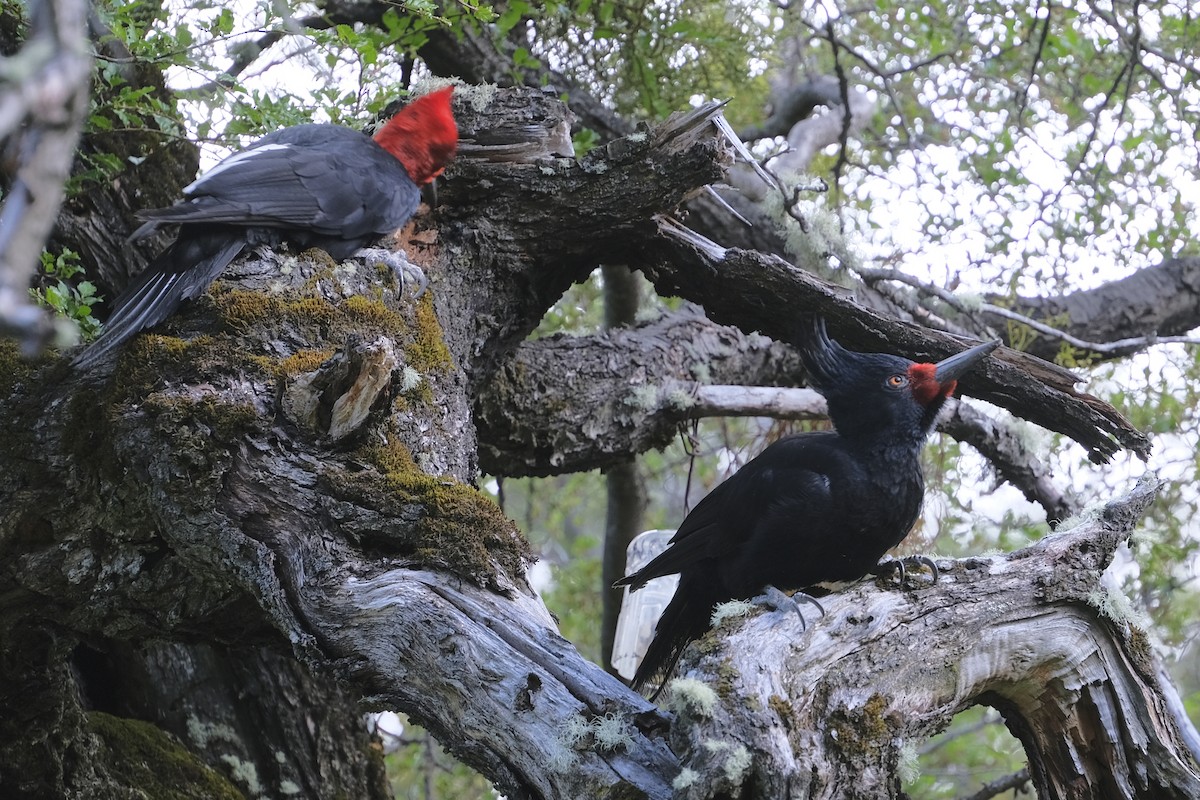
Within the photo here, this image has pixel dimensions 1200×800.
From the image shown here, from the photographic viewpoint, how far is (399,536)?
1.89 meters

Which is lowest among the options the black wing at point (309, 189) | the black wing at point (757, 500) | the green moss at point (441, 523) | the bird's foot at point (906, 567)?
the bird's foot at point (906, 567)

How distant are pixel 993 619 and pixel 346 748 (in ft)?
7.53

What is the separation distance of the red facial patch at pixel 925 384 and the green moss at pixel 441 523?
1094 mm

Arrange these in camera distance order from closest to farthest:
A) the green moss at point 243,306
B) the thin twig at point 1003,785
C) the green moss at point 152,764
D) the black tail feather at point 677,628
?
the green moss at point 243,306 < the black tail feather at point 677,628 < the green moss at point 152,764 < the thin twig at point 1003,785

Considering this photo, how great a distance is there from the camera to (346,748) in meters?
3.40

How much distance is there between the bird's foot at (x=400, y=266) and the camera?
2.64m

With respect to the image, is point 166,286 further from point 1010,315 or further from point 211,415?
point 1010,315

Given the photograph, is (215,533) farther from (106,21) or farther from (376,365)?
(106,21)

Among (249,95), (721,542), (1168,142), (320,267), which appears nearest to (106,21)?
(249,95)

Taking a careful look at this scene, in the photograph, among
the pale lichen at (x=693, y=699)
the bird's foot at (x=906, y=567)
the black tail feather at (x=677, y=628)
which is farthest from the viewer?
the black tail feather at (x=677, y=628)

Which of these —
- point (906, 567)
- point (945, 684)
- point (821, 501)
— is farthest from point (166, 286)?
point (945, 684)

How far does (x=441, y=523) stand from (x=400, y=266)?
3.22 ft

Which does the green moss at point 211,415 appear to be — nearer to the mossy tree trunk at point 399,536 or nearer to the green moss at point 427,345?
the mossy tree trunk at point 399,536

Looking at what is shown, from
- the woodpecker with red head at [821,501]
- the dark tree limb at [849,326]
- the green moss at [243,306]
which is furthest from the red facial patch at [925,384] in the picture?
the green moss at [243,306]
